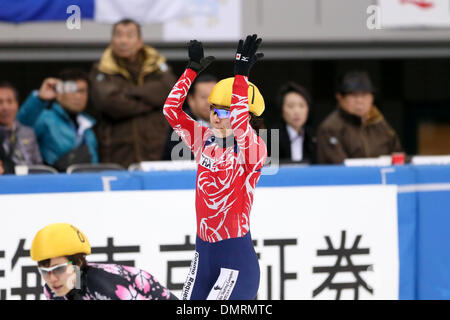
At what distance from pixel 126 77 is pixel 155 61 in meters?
0.32

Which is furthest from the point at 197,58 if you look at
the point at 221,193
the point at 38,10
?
the point at 38,10

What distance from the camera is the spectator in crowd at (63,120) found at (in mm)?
6766

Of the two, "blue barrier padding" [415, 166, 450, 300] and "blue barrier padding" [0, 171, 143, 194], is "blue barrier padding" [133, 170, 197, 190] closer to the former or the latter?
"blue barrier padding" [0, 171, 143, 194]

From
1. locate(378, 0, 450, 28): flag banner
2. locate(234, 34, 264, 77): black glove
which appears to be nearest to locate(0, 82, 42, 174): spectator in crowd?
locate(234, 34, 264, 77): black glove

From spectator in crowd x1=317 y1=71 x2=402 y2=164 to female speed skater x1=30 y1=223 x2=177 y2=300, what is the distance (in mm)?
3362

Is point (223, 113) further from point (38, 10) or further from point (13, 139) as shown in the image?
point (38, 10)

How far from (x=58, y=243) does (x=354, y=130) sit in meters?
4.03

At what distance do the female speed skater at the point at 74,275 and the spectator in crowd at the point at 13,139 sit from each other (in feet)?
8.65

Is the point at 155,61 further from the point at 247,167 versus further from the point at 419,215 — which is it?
the point at 247,167

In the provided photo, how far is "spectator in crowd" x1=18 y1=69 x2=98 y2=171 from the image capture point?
677 centimetres

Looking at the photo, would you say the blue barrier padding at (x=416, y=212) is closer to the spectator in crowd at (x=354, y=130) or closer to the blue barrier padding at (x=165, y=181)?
the blue barrier padding at (x=165, y=181)

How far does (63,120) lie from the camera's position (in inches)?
271
